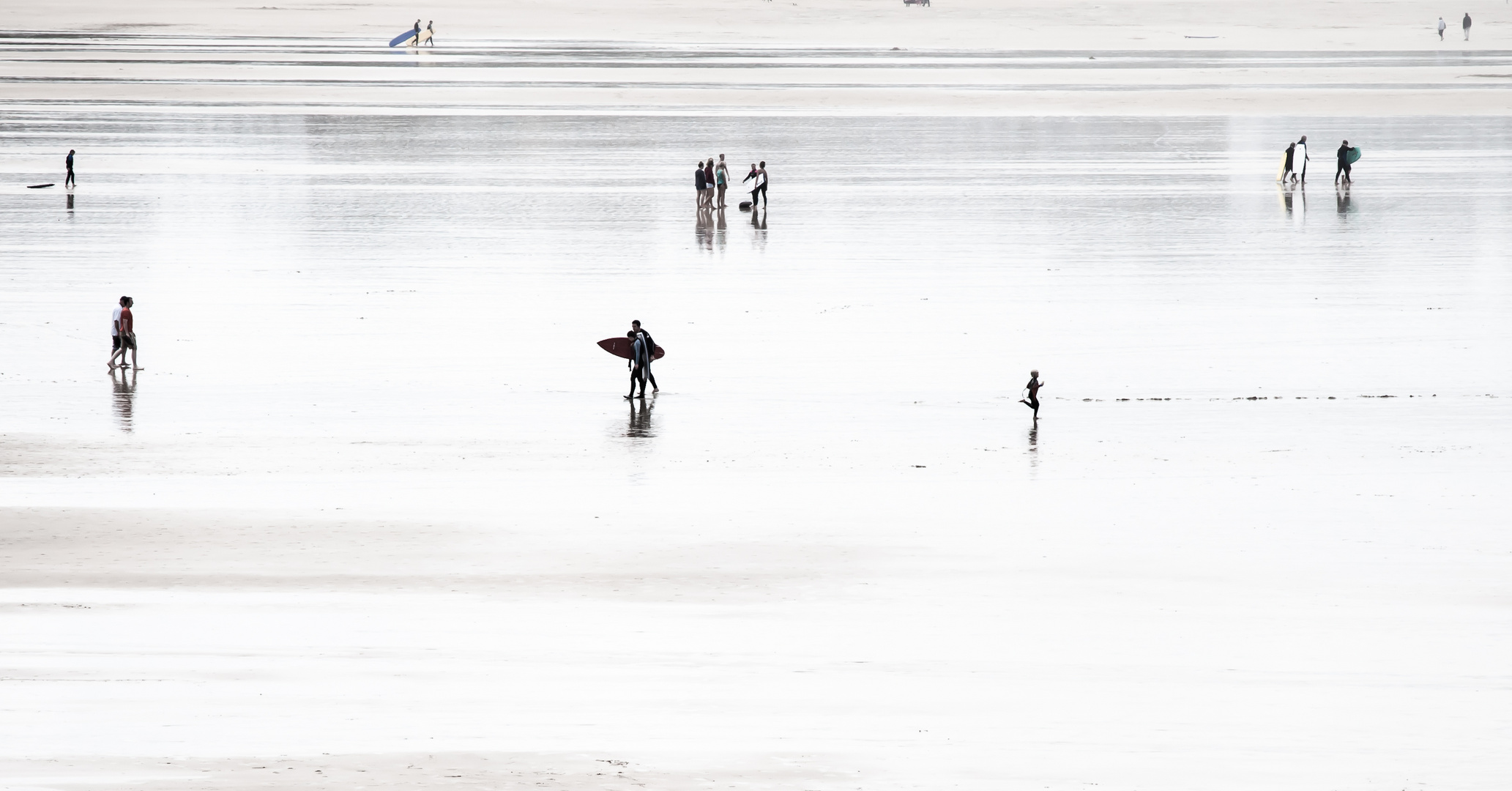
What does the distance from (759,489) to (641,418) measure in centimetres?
385

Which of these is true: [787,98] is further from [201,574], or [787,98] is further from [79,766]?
[79,766]

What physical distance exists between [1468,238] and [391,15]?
101 metres

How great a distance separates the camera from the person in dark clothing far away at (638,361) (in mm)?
22734

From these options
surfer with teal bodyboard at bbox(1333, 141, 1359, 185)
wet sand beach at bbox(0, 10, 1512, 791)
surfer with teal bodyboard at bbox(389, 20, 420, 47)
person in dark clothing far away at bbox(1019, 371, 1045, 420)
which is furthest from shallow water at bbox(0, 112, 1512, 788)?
surfer with teal bodyboard at bbox(389, 20, 420, 47)

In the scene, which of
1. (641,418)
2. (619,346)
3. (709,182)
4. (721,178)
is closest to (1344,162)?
(721,178)

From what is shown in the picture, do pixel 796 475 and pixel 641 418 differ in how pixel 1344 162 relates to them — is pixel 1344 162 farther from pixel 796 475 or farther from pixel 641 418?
pixel 796 475

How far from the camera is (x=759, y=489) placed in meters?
18.7

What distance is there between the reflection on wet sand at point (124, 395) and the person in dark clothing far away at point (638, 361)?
6175 mm

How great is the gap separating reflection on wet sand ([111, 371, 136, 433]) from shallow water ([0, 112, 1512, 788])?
0.39 ft

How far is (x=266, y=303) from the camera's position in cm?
2975

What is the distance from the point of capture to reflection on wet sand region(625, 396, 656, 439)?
2131 cm

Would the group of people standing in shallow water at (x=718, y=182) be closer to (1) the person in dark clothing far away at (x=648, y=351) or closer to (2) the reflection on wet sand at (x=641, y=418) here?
(1) the person in dark clothing far away at (x=648, y=351)

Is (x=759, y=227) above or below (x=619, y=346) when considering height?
above

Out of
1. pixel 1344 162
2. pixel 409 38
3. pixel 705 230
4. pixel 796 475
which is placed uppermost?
pixel 409 38
